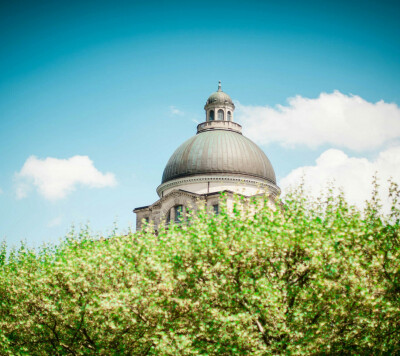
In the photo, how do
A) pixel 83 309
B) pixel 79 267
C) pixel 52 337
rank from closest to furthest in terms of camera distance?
pixel 83 309 < pixel 79 267 < pixel 52 337

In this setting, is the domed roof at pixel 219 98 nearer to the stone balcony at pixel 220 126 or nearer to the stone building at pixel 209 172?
the stone balcony at pixel 220 126

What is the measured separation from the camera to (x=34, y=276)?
81.5ft

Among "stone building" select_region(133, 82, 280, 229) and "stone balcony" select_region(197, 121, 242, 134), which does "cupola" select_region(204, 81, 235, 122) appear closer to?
"stone balcony" select_region(197, 121, 242, 134)

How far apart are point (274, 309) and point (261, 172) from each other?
4052 cm

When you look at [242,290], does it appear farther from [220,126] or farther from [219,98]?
[219,98]

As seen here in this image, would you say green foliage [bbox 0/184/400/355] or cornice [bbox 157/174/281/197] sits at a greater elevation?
cornice [bbox 157/174/281/197]

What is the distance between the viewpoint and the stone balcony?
62.6 m

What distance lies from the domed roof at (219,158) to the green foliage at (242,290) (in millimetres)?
33589

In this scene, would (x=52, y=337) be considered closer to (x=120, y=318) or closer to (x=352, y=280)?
(x=120, y=318)

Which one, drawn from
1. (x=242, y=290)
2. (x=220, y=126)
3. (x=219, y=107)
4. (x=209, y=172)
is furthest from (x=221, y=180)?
(x=242, y=290)

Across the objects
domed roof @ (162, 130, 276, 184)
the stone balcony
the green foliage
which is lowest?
the green foliage

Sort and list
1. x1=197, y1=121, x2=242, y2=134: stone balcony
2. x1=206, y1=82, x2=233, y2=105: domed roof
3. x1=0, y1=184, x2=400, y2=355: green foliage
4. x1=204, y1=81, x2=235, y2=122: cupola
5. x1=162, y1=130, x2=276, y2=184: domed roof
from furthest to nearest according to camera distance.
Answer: x1=206, y1=82, x2=233, y2=105: domed roof < x1=204, y1=81, x2=235, y2=122: cupola < x1=197, y1=121, x2=242, y2=134: stone balcony < x1=162, y1=130, x2=276, y2=184: domed roof < x1=0, y1=184, x2=400, y2=355: green foliage

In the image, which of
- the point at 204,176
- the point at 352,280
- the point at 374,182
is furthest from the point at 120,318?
the point at 204,176

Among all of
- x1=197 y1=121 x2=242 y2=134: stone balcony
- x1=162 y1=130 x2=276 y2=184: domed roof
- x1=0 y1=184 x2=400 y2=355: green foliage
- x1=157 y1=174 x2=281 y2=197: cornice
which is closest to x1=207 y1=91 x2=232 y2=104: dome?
x1=197 y1=121 x2=242 y2=134: stone balcony
